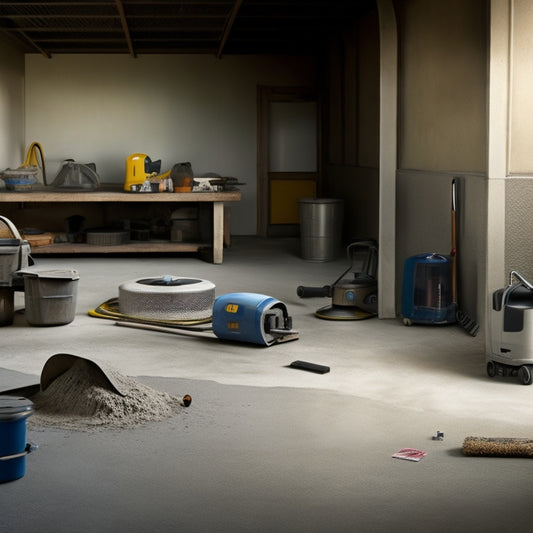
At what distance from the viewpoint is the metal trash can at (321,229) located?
1120 centimetres

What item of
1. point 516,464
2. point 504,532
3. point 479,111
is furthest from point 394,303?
point 504,532

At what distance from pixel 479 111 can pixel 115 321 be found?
329 cm

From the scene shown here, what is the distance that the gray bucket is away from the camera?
22.8 feet

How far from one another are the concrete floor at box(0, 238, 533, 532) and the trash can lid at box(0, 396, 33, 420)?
0.30m

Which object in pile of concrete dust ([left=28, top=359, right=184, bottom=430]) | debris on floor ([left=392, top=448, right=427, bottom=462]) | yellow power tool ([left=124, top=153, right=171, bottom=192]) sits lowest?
debris on floor ([left=392, top=448, right=427, bottom=462])

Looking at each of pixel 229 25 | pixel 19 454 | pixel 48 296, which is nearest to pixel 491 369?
pixel 19 454

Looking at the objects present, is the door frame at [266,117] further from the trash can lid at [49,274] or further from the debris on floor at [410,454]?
the debris on floor at [410,454]

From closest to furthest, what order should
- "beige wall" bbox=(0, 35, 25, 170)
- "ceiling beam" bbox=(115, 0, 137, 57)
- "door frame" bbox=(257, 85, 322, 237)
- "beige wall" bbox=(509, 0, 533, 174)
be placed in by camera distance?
1. "beige wall" bbox=(509, 0, 533, 174)
2. "ceiling beam" bbox=(115, 0, 137, 57)
3. "beige wall" bbox=(0, 35, 25, 170)
4. "door frame" bbox=(257, 85, 322, 237)

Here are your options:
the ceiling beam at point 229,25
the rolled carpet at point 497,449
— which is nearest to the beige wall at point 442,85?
the ceiling beam at point 229,25

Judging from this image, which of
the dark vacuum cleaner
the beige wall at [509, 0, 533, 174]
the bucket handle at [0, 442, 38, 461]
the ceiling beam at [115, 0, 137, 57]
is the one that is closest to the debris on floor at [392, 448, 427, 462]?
the bucket handle at [0, 442, 38, 461]

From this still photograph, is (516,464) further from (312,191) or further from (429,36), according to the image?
(312,191)

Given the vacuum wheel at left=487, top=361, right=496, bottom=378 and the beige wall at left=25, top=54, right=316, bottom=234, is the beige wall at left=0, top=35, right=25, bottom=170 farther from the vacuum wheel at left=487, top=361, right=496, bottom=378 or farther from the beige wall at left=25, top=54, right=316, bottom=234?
the vacuum wheel at left=487, top=361, right=496, bottom=378

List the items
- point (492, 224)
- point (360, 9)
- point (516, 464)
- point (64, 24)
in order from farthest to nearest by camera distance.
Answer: point (64, 24) → point (360, 9) → point (492, 224) → point (516, 464)

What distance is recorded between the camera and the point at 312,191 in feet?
47.6
